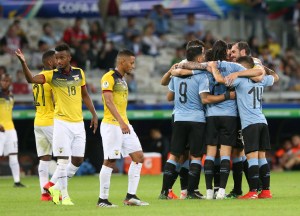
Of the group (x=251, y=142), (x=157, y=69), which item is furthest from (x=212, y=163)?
(x=157, y=69)

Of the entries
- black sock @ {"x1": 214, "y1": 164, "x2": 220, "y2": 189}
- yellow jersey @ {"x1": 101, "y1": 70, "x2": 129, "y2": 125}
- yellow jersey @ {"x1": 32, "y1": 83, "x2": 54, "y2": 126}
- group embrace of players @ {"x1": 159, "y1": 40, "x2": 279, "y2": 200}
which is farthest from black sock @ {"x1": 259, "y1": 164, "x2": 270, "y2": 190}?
yellow jersey @ {"x1": 32, "y1": 83, "x2": 54, "y2": 126}

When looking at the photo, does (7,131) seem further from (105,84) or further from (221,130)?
(105,84)

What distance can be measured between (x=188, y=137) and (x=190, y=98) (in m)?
0.60

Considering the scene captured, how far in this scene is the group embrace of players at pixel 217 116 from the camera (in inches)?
593

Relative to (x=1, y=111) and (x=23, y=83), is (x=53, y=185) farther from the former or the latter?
(x=23, y=83)

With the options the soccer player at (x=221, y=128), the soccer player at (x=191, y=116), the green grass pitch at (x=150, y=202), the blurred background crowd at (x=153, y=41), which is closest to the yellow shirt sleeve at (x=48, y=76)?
the green grass pitch at (x=150, y=202)

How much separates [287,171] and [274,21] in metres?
8.29

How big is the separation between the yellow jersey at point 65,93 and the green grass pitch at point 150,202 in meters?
1.33

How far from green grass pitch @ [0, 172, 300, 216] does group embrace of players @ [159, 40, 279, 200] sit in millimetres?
545

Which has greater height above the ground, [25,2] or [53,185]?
[25,2]

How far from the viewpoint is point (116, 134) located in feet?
46.2

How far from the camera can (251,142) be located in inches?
591

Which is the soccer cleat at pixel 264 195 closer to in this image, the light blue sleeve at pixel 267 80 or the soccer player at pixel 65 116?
the light blue sleeve at pixel 267 80

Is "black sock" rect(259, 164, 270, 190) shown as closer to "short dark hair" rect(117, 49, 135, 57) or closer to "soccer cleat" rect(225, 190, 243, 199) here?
"soccer cleat" rect(225, 190, 243, 199)
